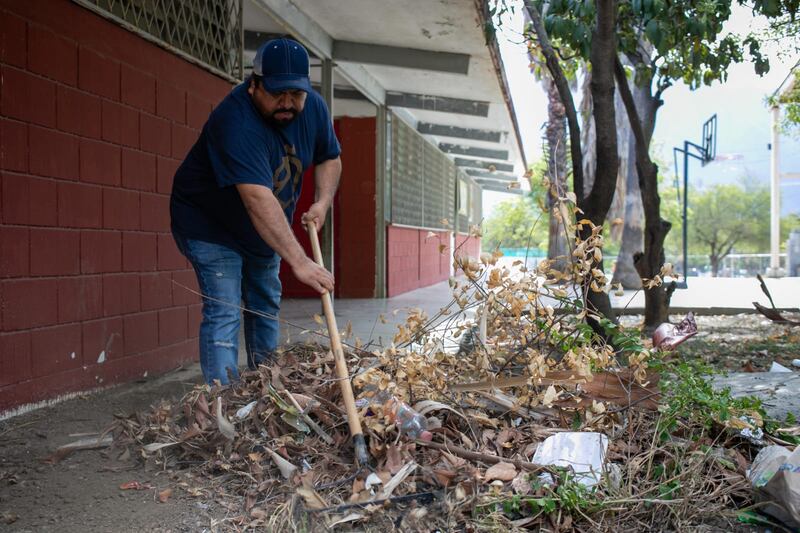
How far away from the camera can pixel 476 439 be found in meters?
Answer: 2.93

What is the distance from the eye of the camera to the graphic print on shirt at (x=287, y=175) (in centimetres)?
366

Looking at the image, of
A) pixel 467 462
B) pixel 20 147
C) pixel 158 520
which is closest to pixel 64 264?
pixel 20 147

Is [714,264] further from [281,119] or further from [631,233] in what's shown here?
[281,119]

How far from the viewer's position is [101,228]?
4.46 meters

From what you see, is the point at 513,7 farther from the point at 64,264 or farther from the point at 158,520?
the point at 158,520

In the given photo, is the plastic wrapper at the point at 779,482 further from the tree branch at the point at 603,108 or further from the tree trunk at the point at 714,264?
the tree trunk at the point at 714,264

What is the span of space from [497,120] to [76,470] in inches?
415

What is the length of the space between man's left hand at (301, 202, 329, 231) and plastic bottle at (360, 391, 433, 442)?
0.99 meters

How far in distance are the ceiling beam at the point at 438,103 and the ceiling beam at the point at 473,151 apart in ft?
19.4

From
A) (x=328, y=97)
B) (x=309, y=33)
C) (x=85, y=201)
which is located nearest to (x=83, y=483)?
(x=85, y=201)

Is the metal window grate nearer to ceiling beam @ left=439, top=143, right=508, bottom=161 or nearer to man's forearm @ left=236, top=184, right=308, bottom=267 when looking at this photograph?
man's forearm @ left=236, top=184, right=308, bottom=267

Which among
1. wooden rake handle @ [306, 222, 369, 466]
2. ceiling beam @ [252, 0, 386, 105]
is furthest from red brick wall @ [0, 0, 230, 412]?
wooden rake handle @ [306, 222, 369, 466]

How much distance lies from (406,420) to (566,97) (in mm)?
3517

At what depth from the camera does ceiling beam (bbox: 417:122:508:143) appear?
14.2 metres
